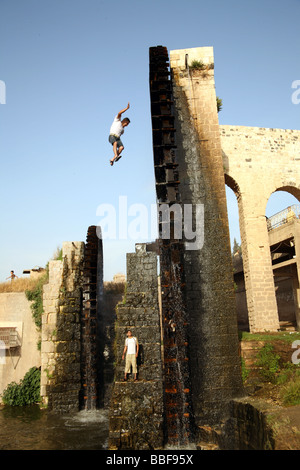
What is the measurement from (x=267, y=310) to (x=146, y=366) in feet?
14.2

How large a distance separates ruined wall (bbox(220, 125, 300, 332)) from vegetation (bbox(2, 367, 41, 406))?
6741 millimetres

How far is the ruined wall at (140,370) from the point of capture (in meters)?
5.20

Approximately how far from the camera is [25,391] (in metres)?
9.43

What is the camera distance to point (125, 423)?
5.29m

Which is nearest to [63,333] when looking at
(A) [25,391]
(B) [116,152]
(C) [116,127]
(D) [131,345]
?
(A) [25,391]

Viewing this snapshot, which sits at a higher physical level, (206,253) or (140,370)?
(206,253)

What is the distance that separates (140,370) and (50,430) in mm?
2281

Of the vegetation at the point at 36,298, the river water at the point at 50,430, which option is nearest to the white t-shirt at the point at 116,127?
the vegetation at the point at 36,298

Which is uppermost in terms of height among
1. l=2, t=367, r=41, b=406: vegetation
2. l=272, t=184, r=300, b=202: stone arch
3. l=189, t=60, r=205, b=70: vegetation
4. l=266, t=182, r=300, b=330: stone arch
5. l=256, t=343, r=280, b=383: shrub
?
l=189, t=60, r=205, b=70: vegetation

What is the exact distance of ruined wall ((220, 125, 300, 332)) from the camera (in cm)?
1023

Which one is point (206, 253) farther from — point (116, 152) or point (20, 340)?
point (20, 340)

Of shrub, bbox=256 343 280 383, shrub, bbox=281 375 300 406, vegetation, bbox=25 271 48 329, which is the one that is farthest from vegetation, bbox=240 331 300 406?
vegetation, bbox=25 271 48 329

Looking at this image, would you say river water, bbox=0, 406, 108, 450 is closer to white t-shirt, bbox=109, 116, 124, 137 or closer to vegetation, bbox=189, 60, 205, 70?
white t-shirt, bbox=109, 116, 124, 137
